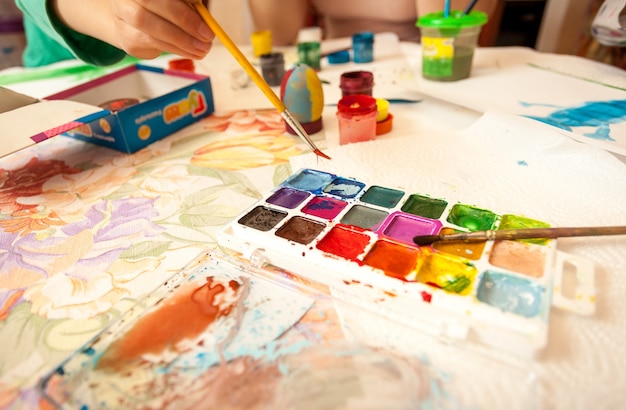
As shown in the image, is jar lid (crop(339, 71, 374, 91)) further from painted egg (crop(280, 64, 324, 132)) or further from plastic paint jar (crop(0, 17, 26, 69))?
plastic paint jar (crop(0, 17, 26, 69))

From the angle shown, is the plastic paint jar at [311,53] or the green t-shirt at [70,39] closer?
the green t-shirt at [70,39]

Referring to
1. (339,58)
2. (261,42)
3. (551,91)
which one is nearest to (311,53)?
(339,58)

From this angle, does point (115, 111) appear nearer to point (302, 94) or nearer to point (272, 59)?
point (302, 94)

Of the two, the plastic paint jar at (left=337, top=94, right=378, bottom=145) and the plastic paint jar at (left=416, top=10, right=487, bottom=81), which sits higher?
the plastic paint jar at (left=416, top=10, right=487, bottom=81)

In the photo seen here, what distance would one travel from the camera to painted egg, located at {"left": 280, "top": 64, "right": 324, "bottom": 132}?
78 cm

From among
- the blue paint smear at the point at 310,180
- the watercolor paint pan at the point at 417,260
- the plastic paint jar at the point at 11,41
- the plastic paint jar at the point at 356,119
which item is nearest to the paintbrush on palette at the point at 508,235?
the watercolor paint pan at the point at 417,260

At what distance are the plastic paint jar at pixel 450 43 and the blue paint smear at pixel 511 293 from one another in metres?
0.67

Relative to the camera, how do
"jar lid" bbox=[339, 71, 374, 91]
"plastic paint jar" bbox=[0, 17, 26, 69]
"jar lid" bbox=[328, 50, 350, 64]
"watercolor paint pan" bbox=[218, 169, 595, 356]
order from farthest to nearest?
"plastic paint jar" bbox=[0, 17, 26, 69] → "jar lid" bbox=[328, 50, 350, 64] → "jar lid" bbox=[339, 71, 374, 91] → "watercolor paint pan" bbox=[218, 169, 595, 356]

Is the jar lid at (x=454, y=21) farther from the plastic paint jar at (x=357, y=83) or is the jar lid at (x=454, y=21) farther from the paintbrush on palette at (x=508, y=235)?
the paintbrush on palette at (x=508, y=235)

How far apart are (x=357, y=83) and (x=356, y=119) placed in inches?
5.5

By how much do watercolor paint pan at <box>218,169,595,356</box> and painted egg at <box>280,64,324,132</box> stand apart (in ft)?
0.78

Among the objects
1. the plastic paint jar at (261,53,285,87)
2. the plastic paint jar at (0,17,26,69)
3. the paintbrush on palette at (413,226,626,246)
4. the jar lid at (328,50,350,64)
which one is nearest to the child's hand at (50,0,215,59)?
the plastic paint jar at (261,53,285,87)

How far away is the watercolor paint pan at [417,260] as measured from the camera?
397 mm

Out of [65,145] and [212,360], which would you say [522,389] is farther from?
[65,145]
